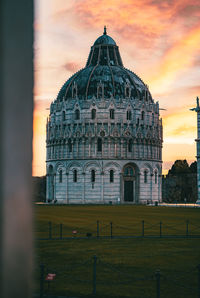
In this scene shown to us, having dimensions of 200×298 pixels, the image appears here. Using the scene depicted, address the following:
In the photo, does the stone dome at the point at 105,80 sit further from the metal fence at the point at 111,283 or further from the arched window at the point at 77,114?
the metal fence at the point at 111,283

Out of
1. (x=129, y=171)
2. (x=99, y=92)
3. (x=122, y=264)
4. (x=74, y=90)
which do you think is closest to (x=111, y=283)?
(x=122, y=264)

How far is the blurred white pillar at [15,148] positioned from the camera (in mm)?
1477

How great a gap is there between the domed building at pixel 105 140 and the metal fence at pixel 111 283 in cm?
7524

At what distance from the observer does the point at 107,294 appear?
41.5ft

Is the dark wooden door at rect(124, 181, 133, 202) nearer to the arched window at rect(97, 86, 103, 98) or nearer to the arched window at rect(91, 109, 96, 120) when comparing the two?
the arched window at rect(91, 109, 96, 120)

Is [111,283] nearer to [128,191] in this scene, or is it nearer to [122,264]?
[122,264]

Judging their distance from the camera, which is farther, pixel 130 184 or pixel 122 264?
pixel 130 184

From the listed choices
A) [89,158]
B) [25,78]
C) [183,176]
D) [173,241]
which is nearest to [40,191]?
[89,158]

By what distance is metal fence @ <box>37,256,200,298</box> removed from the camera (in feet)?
41.4

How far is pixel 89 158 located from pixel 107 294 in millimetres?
79416

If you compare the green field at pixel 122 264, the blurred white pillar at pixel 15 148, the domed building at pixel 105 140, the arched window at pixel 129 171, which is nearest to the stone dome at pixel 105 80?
the domed building at pixel 105 140

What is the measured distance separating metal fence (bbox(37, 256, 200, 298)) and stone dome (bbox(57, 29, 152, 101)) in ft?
259

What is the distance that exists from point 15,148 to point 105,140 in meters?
90.4

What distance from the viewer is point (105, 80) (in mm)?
94625
